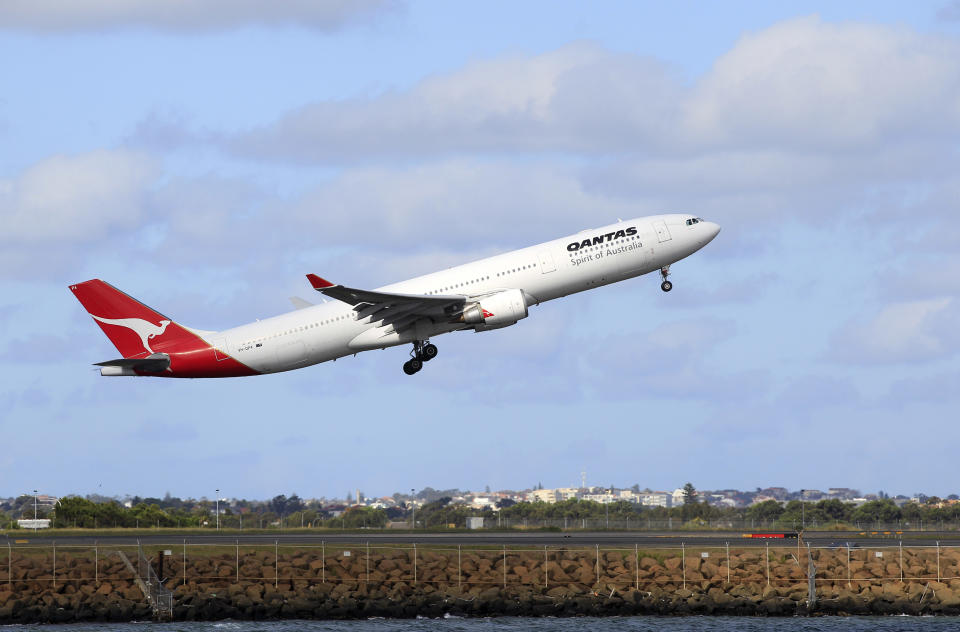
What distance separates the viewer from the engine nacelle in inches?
2485

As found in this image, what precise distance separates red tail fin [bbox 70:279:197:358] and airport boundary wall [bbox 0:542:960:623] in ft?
38.1

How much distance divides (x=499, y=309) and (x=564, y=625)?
51.6ft

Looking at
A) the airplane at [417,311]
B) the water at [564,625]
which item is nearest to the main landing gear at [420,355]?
the airplane at [417,311]

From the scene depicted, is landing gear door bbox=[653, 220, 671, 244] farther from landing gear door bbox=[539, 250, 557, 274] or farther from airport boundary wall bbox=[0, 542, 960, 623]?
airport boundary wall bbox=[0, 542, 960, 623]

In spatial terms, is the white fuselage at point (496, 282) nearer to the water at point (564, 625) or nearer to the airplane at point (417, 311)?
→ the airplane at point (417, 311)

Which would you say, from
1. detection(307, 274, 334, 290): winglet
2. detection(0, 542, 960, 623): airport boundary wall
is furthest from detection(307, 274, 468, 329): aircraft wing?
detection(0, 542, 960, 623): airport boundary wall

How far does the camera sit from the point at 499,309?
6319 cm

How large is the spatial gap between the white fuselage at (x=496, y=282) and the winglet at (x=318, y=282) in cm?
539

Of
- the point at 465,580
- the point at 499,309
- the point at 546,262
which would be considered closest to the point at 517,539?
the point at 465,580

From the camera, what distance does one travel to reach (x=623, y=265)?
6494 centimetres

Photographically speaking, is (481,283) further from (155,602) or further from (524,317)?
(155,602)

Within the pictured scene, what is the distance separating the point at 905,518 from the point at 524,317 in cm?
6833

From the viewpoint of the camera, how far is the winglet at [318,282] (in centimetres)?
5925

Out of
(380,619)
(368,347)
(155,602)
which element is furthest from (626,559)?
(155,602)
